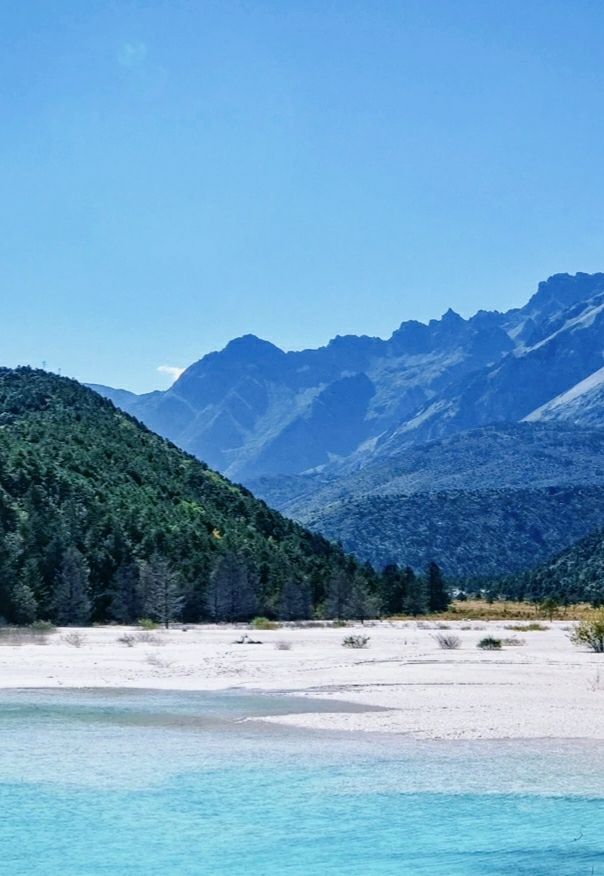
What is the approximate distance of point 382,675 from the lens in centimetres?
4484

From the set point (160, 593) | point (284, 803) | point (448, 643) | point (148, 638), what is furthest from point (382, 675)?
point (160, 593)

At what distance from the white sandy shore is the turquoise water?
294 centimetres

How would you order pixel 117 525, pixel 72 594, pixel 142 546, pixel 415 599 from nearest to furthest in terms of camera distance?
pixel 72 594 → pixel 142 546 → pixel 117 525 → pixel 415 599

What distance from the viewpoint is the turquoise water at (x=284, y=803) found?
18.6 m

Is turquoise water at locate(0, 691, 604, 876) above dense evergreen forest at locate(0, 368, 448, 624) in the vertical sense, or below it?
below

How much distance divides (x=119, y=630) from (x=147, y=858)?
5968 centimetres

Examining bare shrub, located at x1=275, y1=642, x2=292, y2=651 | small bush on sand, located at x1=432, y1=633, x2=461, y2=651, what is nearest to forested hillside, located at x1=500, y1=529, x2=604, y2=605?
small bush on sand, located at x1=432, y1=633, x2=461, y2=651

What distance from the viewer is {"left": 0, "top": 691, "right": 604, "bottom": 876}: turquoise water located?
1861 centimetres

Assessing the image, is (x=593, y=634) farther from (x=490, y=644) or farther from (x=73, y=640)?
(x=73, y=640)

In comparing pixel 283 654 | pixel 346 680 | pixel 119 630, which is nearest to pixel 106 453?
pixel 119 630

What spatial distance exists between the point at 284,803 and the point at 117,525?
75.5 meters

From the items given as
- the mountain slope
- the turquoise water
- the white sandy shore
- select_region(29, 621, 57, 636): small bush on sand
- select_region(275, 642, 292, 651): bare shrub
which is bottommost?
the turquoise water

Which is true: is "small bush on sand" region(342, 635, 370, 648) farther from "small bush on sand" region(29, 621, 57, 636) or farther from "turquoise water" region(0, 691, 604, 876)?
"turquoise water" region(0, 691, 604, 876)

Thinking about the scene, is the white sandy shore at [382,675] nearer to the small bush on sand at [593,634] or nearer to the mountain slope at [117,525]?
the small bush on sand at [593,634]
